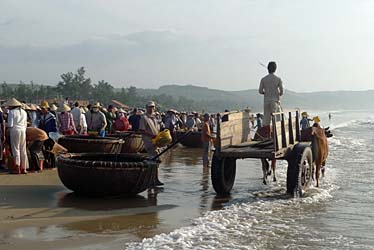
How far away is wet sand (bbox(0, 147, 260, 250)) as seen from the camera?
710cm

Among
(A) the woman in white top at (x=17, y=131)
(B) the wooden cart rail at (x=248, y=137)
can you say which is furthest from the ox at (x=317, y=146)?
(A) the woman in white top at (x=17, y=131)

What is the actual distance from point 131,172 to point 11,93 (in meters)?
50.5

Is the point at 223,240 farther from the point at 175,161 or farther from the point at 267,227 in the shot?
the point at 175,161

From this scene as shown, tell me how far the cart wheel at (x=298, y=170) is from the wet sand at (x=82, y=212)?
131 centimetres

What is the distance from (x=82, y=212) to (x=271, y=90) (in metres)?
5.30

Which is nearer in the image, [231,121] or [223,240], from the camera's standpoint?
[223,240]

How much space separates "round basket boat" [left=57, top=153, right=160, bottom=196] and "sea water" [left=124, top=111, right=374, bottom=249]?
1552 millimetres

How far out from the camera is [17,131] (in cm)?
1217

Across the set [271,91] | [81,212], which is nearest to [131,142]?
Answer: [271,91]

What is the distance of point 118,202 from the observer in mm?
9609

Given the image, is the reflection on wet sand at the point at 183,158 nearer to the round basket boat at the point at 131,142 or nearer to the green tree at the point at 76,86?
the round basket boat at the point at 131,142

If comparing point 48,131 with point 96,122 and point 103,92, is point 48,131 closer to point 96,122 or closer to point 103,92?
point 96,122

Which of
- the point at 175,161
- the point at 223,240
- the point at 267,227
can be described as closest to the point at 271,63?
the point at 267,227

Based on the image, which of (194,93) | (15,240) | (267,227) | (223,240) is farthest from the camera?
(194,93)
